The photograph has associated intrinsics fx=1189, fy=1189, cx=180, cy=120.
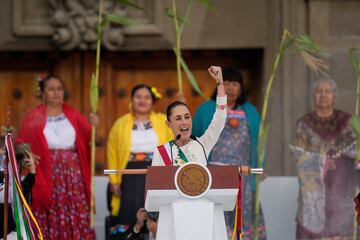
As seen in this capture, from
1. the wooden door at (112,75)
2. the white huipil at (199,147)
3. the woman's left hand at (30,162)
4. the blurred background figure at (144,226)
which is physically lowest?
the blurred background figure at (144,226)

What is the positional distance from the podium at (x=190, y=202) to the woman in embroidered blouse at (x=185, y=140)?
1.34 ft

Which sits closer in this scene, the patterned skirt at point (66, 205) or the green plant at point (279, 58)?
the patterned skirt at point (66, 205)

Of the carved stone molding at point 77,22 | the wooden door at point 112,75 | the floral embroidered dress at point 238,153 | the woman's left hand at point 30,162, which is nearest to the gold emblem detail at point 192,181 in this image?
the woman's left hand at point 30,162

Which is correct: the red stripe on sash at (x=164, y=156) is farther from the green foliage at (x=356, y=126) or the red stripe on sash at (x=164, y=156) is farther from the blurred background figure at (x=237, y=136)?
the green foliage at (x=356, y=126)

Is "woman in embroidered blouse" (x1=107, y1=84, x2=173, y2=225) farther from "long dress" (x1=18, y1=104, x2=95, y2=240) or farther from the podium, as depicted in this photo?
the podium

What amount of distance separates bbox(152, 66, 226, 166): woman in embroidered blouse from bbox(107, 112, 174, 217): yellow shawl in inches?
68.5

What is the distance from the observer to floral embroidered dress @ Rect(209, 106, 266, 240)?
30.8 feet

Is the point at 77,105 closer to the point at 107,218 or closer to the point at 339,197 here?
the point at 107,218

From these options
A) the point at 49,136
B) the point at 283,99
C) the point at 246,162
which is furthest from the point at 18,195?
the point at 283,99

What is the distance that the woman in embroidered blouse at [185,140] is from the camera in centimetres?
754

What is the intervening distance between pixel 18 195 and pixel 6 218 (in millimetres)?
315

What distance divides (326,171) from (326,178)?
0.19ft

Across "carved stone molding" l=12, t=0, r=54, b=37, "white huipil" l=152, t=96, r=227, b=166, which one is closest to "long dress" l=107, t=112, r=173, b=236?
"white huipil" l=152, t=96, r=227, b=166

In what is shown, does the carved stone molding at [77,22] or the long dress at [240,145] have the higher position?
the carved stone molding at [77,22]
